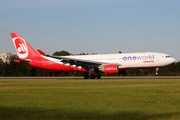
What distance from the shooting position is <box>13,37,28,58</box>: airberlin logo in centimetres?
5872

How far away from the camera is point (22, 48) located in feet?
193

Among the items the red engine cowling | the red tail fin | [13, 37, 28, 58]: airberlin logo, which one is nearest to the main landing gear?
the red engine cowling

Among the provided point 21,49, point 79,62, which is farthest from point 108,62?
point 21,49

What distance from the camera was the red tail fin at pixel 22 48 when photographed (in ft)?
192

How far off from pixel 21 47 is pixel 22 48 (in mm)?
235

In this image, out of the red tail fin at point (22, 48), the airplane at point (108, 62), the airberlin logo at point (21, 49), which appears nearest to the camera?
the airplane at point (108, 62)

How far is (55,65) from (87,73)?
5.69 m

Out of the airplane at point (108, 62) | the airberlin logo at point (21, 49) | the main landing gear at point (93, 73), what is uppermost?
the airberlin logo at point (21, 49)

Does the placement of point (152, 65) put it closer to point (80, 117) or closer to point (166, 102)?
point (166, 102)

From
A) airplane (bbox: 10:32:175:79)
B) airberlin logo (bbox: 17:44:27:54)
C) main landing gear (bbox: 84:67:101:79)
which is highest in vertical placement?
airberlin logo (bbox: 17:44:27:54)

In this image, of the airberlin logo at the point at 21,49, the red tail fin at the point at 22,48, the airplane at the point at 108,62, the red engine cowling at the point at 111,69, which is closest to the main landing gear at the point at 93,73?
the airplane at the point at 108,62

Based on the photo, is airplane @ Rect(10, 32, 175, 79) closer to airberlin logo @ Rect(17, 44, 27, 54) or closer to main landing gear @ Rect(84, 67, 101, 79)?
main landing gear @ Rect(84, 67, 101, 79)

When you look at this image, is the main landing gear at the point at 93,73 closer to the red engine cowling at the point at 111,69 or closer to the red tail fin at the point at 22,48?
the red engine cowling at the point at 111,69

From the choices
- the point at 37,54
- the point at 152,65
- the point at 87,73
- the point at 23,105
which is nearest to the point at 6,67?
the point at 37,54
